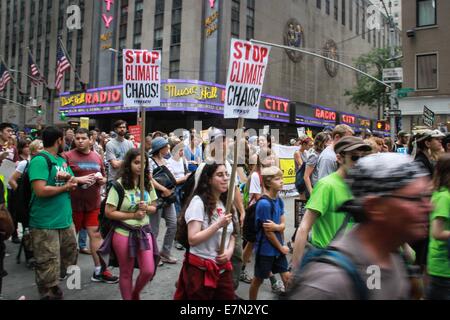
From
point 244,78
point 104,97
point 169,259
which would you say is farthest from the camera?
point 104,97

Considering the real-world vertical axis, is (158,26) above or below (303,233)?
above

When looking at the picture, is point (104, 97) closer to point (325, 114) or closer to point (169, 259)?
point (325, 114)

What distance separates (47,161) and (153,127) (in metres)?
29.7

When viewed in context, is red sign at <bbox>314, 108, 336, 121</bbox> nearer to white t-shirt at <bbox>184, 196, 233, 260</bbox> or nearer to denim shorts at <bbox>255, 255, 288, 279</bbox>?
denim shorts at <bbox>255, 255, 288, 279</bbox>

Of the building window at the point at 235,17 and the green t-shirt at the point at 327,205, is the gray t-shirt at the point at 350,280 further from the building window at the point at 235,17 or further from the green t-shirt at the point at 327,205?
the building window at the point at 235,17

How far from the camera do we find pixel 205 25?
32844mm

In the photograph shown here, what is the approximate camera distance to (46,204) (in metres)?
4.37

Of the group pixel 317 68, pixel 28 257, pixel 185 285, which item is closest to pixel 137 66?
pixel 185 285

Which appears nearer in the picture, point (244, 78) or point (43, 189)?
point (244, 78)

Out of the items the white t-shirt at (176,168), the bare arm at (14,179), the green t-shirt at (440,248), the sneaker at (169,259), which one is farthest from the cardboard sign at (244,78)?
the bare arm at (14,179)

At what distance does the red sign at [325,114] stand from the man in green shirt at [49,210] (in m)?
36.2

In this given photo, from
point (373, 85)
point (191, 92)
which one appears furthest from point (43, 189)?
point (373, 85)

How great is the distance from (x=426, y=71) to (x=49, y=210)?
24240 mm

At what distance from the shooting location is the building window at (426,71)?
23.2 m
